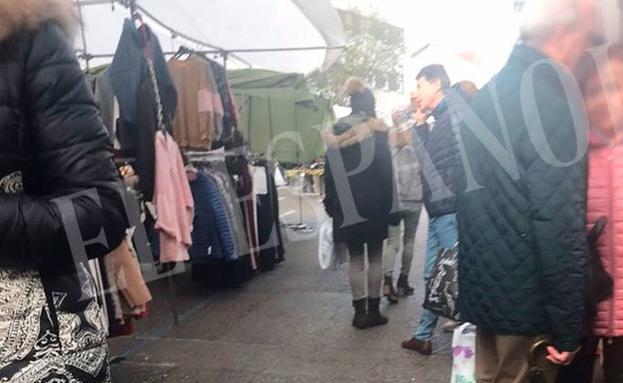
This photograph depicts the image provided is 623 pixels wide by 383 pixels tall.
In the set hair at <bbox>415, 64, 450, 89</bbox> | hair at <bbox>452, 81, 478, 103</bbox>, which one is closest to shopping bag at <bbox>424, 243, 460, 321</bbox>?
hair at <bbox>452, 81, 478, 103</bbox>

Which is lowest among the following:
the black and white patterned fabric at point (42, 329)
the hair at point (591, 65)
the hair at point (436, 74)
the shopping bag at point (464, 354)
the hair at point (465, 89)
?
the shopping bag at point (464, 354)

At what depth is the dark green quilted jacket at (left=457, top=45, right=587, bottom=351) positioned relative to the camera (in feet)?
5.83

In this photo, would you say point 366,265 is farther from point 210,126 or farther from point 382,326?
point 210,126

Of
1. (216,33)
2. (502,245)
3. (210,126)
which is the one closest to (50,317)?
(502,245)

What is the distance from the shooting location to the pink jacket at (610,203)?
1918 millimetres

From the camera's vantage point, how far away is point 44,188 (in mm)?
1280

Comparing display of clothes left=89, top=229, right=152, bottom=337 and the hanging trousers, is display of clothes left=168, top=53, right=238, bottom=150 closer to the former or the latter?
display of clothes left=89, top=229, right=152, bottom=337

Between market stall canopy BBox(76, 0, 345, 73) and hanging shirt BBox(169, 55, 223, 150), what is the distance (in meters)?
0.84

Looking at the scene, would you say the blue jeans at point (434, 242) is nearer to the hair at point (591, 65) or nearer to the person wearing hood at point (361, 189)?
the person wearing hood at point (361, 189)

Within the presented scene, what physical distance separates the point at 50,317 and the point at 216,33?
5.56 metres

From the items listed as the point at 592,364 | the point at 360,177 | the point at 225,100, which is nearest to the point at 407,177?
the point at 360,177

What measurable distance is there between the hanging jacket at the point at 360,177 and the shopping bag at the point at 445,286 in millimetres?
1298

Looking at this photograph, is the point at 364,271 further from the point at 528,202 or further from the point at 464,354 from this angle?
the point at 528,202

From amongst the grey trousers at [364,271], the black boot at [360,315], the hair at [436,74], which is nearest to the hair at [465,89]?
the hair at [436,74]
